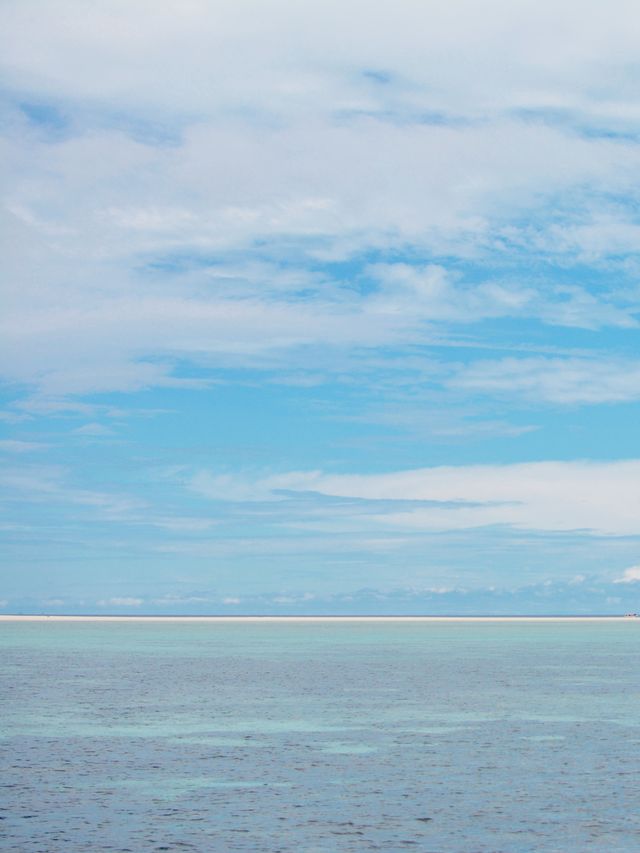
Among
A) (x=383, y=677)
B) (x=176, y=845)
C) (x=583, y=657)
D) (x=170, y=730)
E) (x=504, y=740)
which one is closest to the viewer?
(x=176, y=845)

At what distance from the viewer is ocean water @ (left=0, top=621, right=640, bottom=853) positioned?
3188cm

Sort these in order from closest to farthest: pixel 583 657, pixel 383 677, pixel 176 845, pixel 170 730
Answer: pixel 176 845
pixel 170 730
pixel 383 677
pixel 583 657

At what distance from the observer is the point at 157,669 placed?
105125mm

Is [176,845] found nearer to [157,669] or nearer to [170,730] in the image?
[170,730]

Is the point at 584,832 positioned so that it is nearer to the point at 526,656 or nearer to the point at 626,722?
the point at 626,722

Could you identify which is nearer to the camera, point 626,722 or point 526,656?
point 626,722

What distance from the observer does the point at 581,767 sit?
42.9m

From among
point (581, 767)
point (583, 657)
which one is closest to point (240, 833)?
point (581, 767)

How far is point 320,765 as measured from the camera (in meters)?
43.6

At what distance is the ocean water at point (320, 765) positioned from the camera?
31.9 metres

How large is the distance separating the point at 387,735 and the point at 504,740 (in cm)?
557

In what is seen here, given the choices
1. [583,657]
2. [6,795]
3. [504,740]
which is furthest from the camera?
[583,657]

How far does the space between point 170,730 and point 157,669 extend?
5167 centimetres

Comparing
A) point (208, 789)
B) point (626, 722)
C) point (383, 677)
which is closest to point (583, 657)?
point (383, 677)
